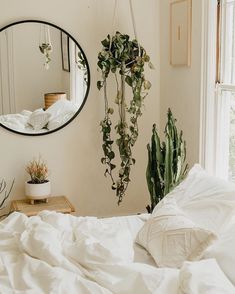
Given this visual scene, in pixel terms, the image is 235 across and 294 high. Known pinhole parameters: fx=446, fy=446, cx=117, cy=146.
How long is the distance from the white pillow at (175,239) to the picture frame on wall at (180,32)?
157cm

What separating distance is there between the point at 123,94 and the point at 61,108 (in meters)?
0.53

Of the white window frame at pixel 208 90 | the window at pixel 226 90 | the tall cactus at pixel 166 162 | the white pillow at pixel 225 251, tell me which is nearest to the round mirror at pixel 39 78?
the tall cactus at pixel 166 162

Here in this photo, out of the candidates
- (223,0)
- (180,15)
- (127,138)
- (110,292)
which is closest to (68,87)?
(127,138)

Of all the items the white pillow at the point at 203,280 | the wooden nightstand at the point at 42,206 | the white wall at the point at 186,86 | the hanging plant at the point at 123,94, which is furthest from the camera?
the hanging plant at the point at 123,94

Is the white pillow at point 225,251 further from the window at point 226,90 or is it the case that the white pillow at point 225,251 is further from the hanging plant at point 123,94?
the hanging plant at point 123,94

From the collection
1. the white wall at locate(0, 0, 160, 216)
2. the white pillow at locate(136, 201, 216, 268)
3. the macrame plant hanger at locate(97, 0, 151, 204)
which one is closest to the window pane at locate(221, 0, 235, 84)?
the macrame plant hanger at locate(97, 0, 151, 204)

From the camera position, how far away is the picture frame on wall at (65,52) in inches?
143

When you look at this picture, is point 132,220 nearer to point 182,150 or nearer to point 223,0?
point 182,150

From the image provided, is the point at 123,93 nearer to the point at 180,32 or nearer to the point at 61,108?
Result: the point at 61,108

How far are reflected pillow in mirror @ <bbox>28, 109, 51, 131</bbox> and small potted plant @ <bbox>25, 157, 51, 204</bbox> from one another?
31 cm

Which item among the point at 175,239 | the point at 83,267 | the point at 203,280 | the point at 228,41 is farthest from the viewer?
the point at 228,41

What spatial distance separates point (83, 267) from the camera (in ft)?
6.21

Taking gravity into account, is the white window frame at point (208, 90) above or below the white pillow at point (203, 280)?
above

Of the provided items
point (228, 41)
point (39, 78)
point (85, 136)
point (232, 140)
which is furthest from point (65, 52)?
point (232, 140)
